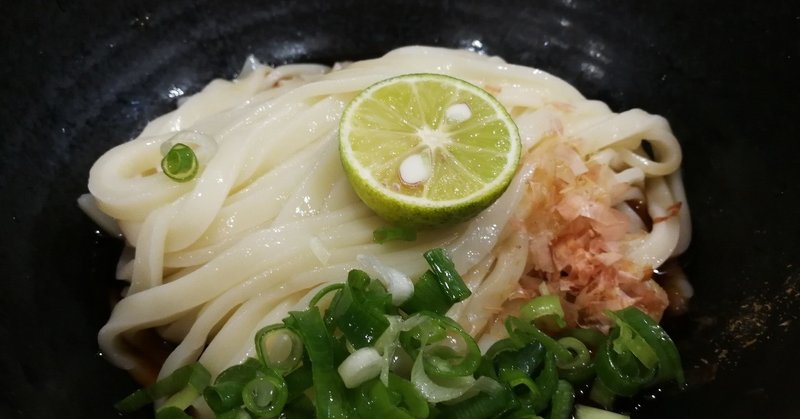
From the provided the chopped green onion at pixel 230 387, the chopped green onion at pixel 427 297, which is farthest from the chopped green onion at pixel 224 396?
the chopped green onion at pixel 427 297

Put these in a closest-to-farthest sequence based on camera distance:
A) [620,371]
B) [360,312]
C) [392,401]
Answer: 1. [392,401]
2. [360,312]
3. [620,371]

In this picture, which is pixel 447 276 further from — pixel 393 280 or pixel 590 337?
pixel 590 337

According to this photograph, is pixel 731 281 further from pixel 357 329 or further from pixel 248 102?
pixel 248 102

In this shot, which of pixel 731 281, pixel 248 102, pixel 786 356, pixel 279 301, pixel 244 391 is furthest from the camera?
pixel 248 102

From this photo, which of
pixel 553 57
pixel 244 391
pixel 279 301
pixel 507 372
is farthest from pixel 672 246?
pixel 244 391

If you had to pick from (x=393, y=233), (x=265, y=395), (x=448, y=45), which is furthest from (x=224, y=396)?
(x=448, y=45)

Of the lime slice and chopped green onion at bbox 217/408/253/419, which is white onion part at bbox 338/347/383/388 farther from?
the lime slice

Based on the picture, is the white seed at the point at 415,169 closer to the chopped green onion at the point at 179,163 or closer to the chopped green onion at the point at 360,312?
the chopped green onion at the point at 360,312

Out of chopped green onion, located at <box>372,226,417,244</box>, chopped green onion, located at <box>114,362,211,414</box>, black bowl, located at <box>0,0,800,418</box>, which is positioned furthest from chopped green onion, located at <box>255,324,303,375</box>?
black bowl, located at <box>0,0,800,418</box>
